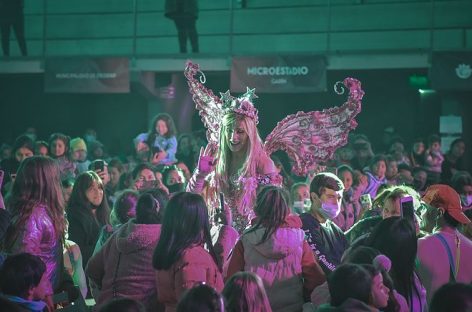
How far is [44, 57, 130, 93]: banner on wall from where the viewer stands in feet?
47.0

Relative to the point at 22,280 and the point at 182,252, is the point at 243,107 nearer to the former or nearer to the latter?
the point at 182,252

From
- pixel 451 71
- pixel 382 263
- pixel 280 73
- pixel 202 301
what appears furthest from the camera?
pixel 280 73

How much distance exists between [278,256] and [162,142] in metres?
6.80

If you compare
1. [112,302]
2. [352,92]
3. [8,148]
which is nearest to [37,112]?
[8,148]

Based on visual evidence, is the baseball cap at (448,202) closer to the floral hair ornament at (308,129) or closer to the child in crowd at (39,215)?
the floral hair ornament at (308,129)

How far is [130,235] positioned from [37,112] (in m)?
12.7

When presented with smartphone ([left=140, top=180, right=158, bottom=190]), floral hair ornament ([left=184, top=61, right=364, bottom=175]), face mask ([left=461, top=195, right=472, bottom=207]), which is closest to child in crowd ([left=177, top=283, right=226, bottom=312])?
floral hair ornament ([left=184, top=61, right=364, bottom=175])

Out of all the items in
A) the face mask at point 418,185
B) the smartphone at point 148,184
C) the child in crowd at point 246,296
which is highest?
the face mask at point 418,185

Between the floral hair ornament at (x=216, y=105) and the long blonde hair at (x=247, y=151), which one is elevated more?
the floral hair ornament at (x=216, y=105)

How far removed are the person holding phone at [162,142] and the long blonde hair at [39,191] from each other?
19.9 feet

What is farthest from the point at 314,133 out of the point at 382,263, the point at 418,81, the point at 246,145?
the point at 418,81

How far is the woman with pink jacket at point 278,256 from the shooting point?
5.01m

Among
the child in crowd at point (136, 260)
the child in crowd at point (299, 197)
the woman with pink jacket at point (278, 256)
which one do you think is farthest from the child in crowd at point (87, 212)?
the child in crowd at point (299, 197)

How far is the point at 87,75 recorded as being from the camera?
14.5m
